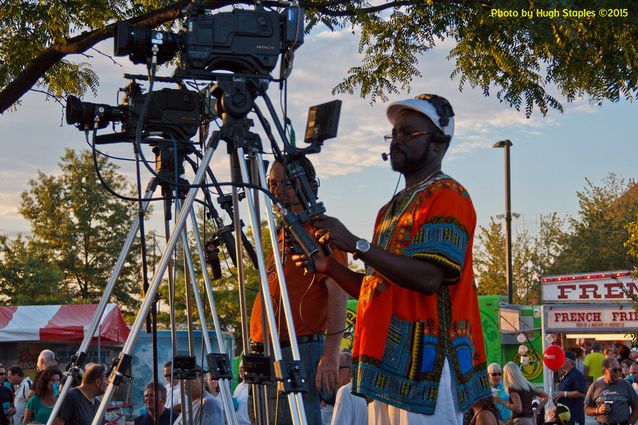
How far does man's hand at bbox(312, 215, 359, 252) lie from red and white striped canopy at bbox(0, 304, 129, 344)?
642 inches

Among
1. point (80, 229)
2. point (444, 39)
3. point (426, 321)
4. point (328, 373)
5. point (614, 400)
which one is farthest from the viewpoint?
point (80, 229)

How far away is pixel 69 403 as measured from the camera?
8508 mm

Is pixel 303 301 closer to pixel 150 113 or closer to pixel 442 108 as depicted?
pixel 150 113

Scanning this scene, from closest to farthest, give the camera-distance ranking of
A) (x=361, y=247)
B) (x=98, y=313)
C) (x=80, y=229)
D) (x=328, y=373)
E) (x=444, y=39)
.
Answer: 1. (x=361, y=247)
2. (x=98, y=313)
3. (x=328, y=373)
4. (x=444, y=39)
5. (x=80, y=229)

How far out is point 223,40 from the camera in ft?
11.6

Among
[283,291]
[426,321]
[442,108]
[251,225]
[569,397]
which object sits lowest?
[569,397]

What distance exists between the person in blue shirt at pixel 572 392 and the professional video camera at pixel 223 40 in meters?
11.6

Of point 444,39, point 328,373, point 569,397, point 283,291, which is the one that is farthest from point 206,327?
point 569,397

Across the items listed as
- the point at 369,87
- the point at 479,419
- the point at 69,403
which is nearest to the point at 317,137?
the point at 479,419

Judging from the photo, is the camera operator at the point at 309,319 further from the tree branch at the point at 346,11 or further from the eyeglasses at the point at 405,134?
the tree branch at the point at 346,11

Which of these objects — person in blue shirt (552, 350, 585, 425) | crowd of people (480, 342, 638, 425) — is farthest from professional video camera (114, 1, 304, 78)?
person in blue shirt (552, 350, 585, 425)

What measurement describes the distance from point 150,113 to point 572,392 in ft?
37.3

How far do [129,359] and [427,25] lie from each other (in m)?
5.03

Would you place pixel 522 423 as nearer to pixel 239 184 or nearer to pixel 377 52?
pixel 377 52
